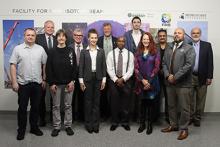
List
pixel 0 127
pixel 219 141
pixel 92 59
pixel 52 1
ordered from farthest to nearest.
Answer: pixel 52 1 → pixel 0 127 → pixel 92 59 → pixel 219 141

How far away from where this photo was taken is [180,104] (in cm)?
406

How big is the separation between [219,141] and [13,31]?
3757 millimetres

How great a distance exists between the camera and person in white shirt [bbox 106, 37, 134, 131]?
430 centimetres

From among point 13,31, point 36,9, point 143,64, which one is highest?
point 36,9

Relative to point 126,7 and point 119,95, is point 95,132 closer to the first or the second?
point 119,95

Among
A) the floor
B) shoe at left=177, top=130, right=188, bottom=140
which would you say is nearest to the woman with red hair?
the floor

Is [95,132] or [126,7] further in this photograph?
[126,7]

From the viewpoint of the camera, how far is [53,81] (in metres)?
4.04

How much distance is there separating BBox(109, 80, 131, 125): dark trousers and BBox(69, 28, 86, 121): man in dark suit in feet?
1.86

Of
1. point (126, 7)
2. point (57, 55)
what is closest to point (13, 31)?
point (57, 55)

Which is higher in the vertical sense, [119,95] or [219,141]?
[119,95]

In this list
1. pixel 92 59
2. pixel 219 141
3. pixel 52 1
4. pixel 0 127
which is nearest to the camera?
pixel 219 141

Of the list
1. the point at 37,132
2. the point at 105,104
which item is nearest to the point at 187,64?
the point at 105,104

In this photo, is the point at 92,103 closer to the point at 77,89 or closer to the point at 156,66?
the point at 77,89
